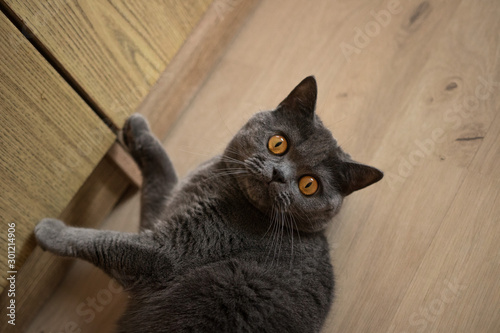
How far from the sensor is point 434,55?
4.95 ft

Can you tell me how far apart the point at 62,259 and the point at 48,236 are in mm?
275

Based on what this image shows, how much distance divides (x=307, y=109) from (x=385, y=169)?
0.51 metres

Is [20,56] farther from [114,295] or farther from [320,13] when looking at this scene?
[320,13]

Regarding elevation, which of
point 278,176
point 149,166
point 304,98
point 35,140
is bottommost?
point 35,140

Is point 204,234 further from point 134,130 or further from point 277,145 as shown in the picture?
point 134,130

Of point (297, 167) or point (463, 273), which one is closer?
point (297, 167)

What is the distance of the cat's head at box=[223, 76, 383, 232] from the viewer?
1.05 m

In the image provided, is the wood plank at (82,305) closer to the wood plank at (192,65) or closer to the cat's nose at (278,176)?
the wood plank at (192,65)

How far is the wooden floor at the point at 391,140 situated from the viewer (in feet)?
4.29

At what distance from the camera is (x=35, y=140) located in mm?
1049

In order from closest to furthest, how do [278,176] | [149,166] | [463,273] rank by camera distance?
1. [278,176]
2. [463,273]
3. [149,166]

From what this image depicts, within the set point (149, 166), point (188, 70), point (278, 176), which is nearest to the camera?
point (278, 176)

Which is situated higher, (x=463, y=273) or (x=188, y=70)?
(x=188, y=70)

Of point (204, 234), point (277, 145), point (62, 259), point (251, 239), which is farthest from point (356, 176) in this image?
point (62, 259)
